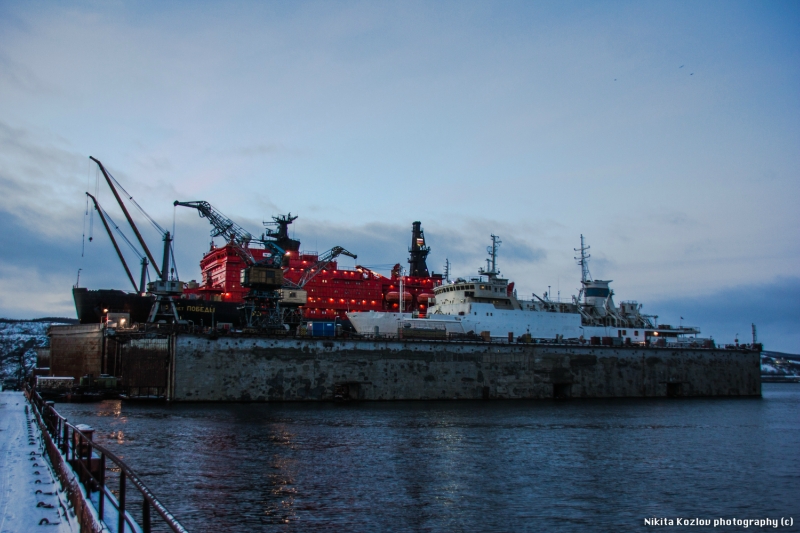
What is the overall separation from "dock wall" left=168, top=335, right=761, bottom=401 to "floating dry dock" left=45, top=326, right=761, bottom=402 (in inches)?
3.4

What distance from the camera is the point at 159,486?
2084 cm

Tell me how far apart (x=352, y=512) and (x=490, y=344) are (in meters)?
42.5

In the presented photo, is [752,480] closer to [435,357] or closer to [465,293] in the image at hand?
[435,357]

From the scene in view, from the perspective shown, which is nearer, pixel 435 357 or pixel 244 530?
pixel 244 530

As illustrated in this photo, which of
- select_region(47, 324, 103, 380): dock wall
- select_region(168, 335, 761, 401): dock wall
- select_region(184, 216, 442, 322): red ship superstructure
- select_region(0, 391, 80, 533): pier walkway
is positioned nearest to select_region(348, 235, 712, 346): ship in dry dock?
select_region(168, 335, 761, 401): dock wall

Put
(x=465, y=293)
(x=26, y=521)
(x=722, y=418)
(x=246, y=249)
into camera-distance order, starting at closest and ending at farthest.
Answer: (x=26, y=521)
(x=722, y=418)
(x=465, y=293)
(x=246, y=249)

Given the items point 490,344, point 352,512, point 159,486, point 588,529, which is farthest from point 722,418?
point 159,486

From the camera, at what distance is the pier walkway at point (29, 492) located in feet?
34.8

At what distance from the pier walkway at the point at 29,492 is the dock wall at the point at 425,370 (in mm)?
29227

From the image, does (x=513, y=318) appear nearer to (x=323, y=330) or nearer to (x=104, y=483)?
(x=323, y=330)

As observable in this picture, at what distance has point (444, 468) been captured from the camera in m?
25.5

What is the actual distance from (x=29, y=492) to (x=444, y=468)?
16.4 metres

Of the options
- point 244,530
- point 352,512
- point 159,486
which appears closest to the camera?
point 244,530

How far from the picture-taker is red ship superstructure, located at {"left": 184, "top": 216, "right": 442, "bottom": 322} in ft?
272
